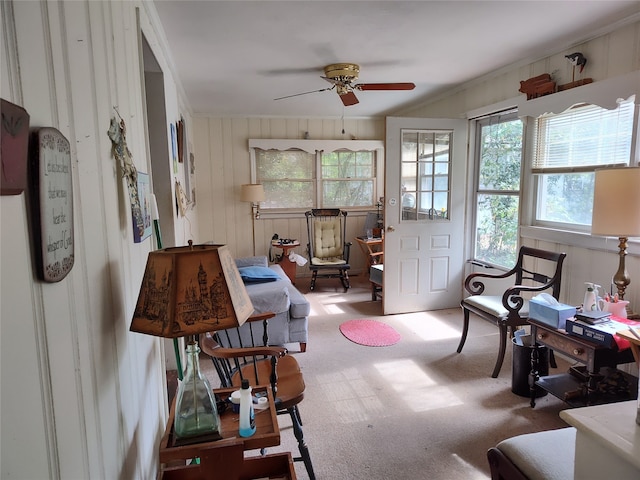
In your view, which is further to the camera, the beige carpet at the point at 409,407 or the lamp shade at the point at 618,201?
the lamp shade at the point at 618,201

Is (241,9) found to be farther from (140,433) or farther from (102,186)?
(140,433)

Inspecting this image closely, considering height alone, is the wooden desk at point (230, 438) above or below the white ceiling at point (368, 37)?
below

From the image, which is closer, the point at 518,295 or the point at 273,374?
the point at 273,374

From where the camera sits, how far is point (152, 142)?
7.98 feet

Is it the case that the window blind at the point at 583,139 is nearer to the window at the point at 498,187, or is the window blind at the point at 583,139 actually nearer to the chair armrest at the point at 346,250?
the window at the point at 498,187

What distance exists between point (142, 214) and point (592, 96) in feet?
9.75

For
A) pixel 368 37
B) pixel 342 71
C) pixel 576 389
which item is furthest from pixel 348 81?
pixel 576 389

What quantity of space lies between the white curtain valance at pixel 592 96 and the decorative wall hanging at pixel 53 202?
10.1ft

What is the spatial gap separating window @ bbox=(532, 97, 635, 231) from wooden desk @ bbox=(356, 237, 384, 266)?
2275mm

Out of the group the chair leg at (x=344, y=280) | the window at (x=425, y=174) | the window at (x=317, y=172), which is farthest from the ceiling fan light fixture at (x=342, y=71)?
the chair leg at (x=344, y=280)

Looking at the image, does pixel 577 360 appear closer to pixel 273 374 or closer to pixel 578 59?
pixel 273 374

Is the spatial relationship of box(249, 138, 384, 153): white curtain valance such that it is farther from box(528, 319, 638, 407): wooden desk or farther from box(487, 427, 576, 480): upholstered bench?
box(487, 427, 576, 480): upholstered bench

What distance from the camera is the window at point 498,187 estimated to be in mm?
3658

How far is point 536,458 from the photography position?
1295 mm
